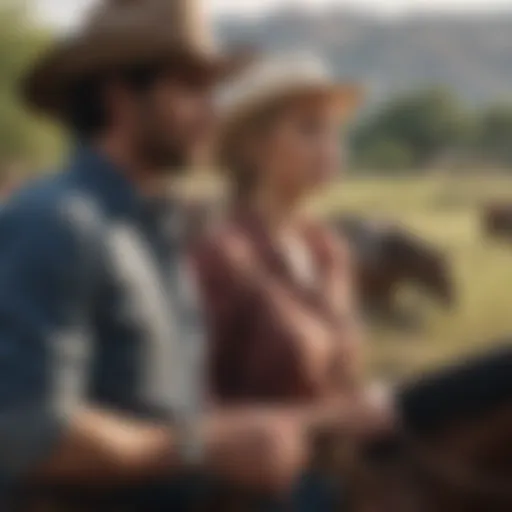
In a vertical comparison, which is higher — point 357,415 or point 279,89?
point 279,89

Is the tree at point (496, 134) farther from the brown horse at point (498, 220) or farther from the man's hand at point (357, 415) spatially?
the man's hand at point (357, 415)

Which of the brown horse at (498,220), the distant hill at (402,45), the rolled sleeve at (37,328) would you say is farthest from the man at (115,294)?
the brown horse at (498,220)

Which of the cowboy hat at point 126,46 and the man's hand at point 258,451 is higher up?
the cowboy hat at point 126,46

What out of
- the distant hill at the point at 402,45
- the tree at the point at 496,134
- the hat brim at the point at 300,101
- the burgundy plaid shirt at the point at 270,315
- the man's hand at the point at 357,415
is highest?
the distant hill at the point at 402,45

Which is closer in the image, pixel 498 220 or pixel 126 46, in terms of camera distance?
pixel 126 46

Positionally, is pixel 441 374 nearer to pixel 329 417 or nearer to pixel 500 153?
pixel 329 417

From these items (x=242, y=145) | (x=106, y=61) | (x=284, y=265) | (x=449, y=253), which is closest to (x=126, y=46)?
(x=106, y=61)

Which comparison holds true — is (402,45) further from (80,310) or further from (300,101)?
(80,310)

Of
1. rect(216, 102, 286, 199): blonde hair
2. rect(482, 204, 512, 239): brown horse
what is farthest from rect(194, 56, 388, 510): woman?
rect(482, 204, 512, 239): brown horse
